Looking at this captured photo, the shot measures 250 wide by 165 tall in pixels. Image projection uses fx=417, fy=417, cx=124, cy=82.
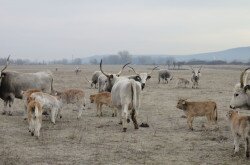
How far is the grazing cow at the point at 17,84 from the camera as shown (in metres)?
17.0

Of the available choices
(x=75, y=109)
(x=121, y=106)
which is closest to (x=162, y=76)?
(x=75, y=109)

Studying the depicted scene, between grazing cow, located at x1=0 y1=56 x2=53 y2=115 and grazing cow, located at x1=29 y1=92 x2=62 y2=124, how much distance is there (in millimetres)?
3116

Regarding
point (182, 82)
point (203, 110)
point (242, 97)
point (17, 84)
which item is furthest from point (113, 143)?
point (182, 82)

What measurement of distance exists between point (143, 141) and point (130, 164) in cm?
248

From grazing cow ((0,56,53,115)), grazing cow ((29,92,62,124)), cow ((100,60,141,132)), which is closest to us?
cow ((100,60,141,132))

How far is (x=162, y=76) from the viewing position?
40.7m

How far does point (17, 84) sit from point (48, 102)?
154 inches

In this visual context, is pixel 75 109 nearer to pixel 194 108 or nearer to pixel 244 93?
pixel 194 108

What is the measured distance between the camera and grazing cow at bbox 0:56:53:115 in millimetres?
17047

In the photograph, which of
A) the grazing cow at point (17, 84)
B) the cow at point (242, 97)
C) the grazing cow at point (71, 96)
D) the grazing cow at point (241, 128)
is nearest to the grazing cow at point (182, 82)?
the grazing cow at point (17, 84)

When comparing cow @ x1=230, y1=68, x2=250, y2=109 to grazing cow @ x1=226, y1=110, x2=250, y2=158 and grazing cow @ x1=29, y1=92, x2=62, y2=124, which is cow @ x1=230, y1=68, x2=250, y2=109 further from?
grazing cow @ x1=29, y1=92, x2=62, y2=124

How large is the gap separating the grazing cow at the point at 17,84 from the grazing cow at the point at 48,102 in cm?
312

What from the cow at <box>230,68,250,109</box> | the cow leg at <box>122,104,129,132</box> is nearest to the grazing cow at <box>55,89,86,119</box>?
the cow leg at <box>122,104,129,132</box>

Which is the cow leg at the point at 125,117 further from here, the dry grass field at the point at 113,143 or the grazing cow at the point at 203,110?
the grazing cow at the point at 203,110
